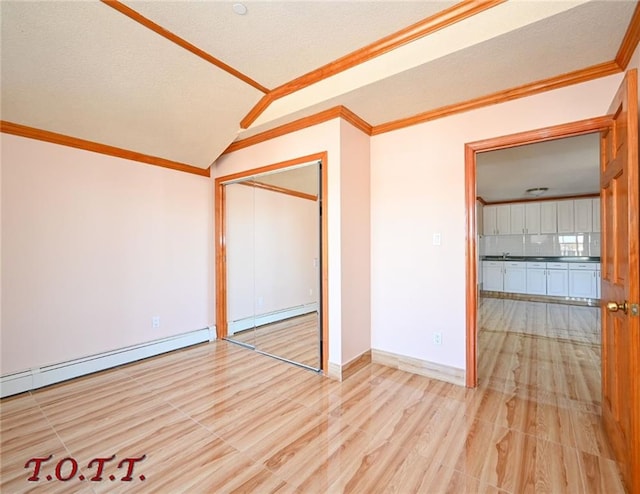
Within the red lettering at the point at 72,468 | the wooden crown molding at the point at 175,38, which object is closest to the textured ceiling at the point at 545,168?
the wooden crown molding at the point at 175,38

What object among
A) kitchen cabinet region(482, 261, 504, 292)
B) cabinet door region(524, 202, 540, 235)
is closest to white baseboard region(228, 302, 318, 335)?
kitchen cabinet region(482, 261, 504, 292)

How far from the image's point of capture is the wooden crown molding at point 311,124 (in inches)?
102

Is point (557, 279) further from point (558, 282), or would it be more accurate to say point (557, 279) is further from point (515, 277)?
point (515, 277)

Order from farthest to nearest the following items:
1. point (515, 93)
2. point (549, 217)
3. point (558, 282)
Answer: point (549, 217) < point (558, 282) < point (515, 93)

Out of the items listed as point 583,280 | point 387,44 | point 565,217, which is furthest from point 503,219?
point 387,44

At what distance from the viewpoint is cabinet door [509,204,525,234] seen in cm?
704

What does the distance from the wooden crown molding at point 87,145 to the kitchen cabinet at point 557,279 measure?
743cm

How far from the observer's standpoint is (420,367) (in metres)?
2.69

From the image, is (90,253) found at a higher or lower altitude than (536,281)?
higher

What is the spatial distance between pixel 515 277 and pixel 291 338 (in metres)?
6.07

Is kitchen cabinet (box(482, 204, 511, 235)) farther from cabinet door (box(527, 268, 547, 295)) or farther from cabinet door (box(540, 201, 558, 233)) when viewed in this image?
cabinet door (box(527, 268, 547, 295))

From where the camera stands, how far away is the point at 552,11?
5.01 feet

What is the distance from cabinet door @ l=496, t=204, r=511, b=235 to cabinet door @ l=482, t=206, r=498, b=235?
9 cm

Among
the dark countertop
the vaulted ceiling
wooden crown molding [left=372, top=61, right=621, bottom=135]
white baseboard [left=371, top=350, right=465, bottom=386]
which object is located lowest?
→ white baseboard [left=371, top=350, right=465, bottom=386]
